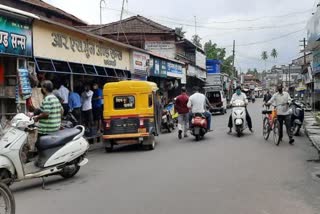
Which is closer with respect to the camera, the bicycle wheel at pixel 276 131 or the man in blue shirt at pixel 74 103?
the bicycle wheel at pixel 276 131

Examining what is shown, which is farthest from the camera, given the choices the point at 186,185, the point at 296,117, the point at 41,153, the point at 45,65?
the point at 296,117

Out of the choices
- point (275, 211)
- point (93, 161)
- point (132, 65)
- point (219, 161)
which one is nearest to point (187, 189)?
point (275, 211)

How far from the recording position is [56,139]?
9695mm

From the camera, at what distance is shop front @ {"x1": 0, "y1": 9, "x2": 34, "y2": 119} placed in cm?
1283

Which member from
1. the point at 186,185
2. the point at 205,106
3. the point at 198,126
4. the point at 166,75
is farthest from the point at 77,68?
the point at 166,75

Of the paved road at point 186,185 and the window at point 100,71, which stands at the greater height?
the window at point 100,71

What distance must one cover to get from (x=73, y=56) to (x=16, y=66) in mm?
3333

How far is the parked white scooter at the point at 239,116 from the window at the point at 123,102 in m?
4.65

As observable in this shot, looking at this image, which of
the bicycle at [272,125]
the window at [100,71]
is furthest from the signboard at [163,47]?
the bicycle at [272,125]

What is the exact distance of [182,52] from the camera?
158 ft

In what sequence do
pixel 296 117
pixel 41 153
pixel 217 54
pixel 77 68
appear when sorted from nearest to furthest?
1. pixel 41 153
2. pixel 77 68
3. pixel 296 117
4. pixel 217 54

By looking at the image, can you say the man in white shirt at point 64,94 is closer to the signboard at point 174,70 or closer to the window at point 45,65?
the window at point 45,65

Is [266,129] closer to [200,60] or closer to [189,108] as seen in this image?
[189,108]

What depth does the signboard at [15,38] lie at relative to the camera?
1236cm
